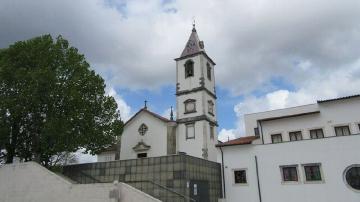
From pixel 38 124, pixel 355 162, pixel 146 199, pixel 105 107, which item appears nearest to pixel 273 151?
pixel 355 162

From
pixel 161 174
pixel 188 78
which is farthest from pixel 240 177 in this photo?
pixel 188 78

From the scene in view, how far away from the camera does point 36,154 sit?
2456cm

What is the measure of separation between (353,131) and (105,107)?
68.0 feet

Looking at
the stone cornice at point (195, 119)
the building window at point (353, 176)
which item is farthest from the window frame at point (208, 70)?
the building window at point (353, 176)

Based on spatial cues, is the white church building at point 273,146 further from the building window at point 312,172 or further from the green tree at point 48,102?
the green tree at point 48,102

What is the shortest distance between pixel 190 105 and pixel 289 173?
14923 mm

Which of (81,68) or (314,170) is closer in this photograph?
(314,170)

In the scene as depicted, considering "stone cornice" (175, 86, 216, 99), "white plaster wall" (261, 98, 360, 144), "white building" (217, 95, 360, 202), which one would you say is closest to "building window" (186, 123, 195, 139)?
"stone cornice" (175, 86, 216, 99)

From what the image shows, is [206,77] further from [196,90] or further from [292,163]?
[292,163]

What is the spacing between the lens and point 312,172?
22359 mm

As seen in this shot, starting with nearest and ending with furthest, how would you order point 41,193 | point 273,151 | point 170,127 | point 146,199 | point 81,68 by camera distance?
point 146,199 → point 41,193 → point 273,151 → point 81,68 → point 170,127

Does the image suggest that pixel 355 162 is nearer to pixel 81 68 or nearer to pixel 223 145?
pixel 223 145

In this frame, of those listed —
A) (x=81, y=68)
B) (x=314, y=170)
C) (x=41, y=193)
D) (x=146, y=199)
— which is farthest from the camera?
(x=81, y=68)

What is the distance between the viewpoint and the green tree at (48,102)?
23000 millimetres
